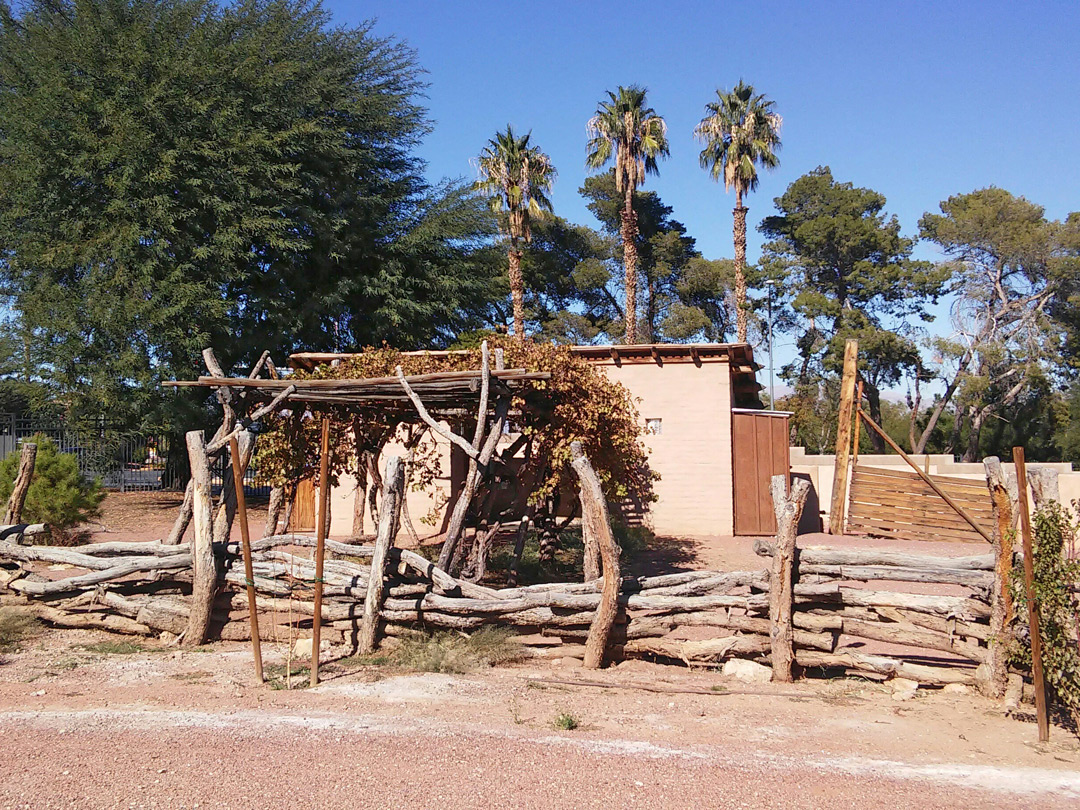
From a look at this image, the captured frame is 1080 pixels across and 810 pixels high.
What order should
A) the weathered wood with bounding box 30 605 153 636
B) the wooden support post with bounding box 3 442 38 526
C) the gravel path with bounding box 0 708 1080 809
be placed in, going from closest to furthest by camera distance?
1. the gravel path with bounding box 0 708 1080 809
2. the weathered wood with bounding box 30 605 153 636
3. the wooden support post with bounding box 3 442 38 526

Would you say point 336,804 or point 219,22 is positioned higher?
point 219,22

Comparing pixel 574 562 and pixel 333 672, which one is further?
pixel 574 562

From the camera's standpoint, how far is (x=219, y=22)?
22.4m

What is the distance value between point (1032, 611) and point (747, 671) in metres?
2.24

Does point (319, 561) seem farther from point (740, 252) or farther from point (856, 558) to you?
point (740, 252)

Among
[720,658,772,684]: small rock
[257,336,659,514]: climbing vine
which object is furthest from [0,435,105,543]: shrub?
[720,658,772,684]: small rock

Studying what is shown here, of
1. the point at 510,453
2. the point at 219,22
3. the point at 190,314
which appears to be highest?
the point at 219,22

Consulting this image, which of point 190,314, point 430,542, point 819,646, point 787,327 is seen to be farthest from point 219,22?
point 787,327

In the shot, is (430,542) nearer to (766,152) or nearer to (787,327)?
(766,152)

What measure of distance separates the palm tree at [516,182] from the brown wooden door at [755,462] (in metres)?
13.0

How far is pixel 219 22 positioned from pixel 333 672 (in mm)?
19712

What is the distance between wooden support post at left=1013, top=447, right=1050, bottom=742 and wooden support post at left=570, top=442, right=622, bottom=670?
303 centimetres

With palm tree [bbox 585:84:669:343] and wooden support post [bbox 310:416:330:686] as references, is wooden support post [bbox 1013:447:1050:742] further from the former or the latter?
palm tree [bbox 585:84:669:343]

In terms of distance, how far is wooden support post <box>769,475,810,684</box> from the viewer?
736 centimetres
